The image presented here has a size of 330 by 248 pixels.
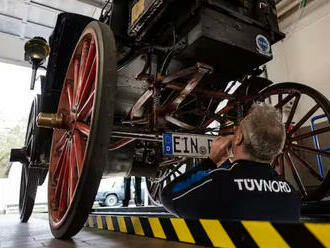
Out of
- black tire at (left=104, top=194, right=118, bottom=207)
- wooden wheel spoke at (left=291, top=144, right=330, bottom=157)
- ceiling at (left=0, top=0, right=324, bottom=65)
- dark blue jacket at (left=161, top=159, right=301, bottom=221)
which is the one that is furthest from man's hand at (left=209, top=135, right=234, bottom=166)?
black tire at (left=104, top=194, right=118, bottom=207)

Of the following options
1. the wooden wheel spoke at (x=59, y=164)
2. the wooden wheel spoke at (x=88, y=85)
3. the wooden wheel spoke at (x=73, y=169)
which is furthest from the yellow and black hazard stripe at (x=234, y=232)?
the wooden wheel spoke at (x=88, y=85)

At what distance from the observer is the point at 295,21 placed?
15.3 ft

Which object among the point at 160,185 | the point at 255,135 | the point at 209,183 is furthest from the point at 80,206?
the point at 160,185

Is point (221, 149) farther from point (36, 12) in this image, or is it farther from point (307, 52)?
point (36, 12)

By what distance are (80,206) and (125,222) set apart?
25.3 inches

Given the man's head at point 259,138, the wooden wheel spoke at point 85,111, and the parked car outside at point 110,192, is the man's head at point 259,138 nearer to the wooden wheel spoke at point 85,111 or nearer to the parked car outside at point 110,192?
the wooden wheel spoke at point 85,111

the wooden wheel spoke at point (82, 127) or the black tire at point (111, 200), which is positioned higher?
the wooden wheel spoke at point (82, 127)

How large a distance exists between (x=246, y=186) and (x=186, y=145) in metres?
0.59

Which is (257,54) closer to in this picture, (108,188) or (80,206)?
(80,206)

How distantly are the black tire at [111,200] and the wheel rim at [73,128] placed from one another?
928 centimetres

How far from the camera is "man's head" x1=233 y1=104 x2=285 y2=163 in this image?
1153mm

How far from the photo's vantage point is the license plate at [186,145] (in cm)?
154

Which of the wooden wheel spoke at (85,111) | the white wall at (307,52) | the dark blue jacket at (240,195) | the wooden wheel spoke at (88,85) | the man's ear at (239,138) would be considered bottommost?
the dark blue jacket at (240,195)

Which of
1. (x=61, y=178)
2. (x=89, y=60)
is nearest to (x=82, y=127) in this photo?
(x=89, y=60)
